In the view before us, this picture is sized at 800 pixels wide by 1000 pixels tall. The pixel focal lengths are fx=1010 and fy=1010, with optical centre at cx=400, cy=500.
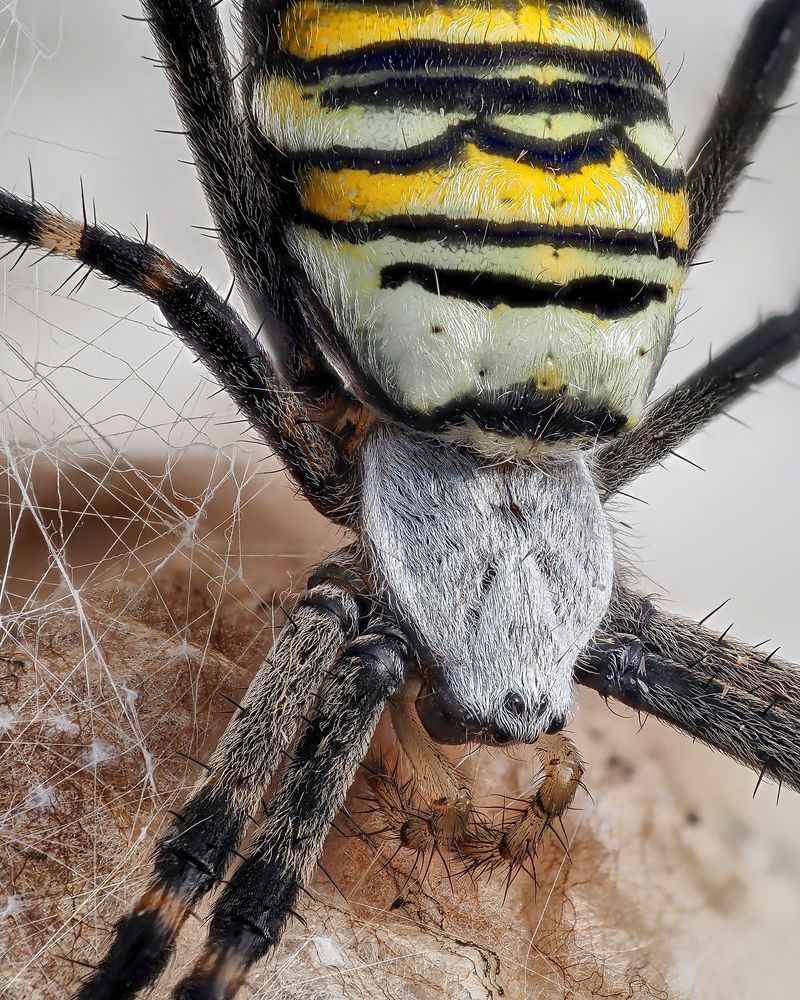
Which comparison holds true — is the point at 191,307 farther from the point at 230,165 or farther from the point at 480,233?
the point at 480,233

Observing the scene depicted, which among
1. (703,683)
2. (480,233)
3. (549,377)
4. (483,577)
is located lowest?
(703,683)

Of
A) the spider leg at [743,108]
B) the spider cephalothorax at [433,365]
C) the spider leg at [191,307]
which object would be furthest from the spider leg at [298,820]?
the spider leg at [743,108]

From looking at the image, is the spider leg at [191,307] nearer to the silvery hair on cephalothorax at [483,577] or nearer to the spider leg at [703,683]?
the silvery hair on cephalothorax at [483,577]

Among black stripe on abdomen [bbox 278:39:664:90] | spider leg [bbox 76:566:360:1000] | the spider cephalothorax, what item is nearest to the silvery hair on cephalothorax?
the spider cephalothorax

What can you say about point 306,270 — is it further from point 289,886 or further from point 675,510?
point 675,510

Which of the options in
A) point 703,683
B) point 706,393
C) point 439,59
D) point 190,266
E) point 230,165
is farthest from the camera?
point 190,266

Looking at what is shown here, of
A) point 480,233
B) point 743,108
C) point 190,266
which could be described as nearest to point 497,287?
point 480,233
